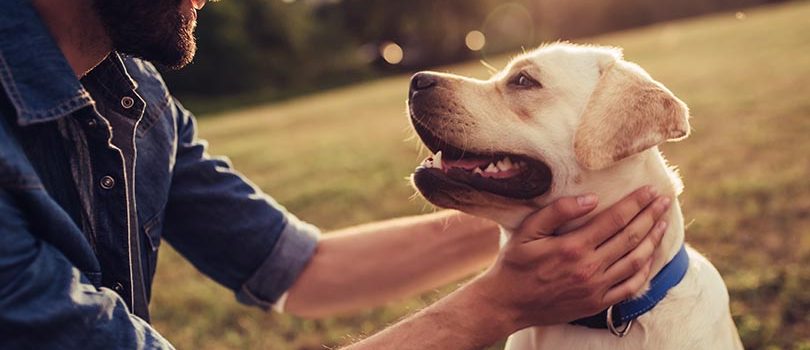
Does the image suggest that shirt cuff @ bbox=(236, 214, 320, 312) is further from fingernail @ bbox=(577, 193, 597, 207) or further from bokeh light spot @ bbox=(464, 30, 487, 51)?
bokeh light spot @ bbox=(464, 30, 487, 51)

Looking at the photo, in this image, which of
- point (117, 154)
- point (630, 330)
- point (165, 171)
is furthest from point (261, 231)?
point (630, 330)

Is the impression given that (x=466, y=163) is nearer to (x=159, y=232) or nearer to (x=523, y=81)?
(x=523, y=81)

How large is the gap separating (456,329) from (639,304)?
0.69 meters

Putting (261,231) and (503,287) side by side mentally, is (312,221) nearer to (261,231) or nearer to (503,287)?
(261,231)

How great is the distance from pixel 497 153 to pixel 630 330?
798mm

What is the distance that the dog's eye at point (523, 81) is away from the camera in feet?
10.3

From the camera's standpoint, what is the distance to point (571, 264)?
2.47 m

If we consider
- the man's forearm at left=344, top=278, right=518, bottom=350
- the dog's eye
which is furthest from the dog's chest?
the dog's eye

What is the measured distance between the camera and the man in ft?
6.66

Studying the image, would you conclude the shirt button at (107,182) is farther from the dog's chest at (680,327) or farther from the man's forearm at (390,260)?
the dog's chest at (680,327)

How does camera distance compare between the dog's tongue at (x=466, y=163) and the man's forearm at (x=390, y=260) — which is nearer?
the dog's tongue at (x=466, y=163)

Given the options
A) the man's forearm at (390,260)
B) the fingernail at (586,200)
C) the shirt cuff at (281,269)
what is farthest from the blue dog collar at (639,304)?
the shirt cuff at (281,269)

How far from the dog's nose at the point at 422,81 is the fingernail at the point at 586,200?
745 millimetres

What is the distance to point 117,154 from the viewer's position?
2.53 meters
